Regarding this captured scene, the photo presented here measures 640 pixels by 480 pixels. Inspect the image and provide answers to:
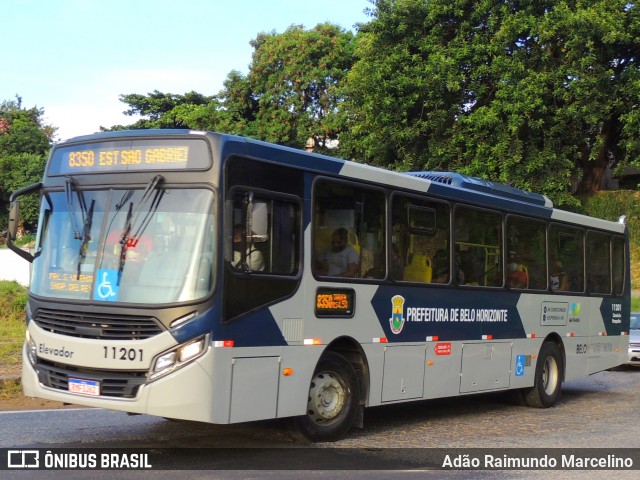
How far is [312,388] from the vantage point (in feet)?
28.7

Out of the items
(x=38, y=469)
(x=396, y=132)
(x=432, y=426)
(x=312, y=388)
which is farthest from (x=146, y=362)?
(x=396, y=132)

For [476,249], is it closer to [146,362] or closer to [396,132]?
[146,362]

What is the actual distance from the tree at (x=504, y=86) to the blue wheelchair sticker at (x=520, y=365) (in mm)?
14853

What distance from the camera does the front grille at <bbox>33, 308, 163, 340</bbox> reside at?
7375 mm

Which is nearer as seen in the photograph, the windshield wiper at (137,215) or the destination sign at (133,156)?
the windshield wiper at (137,215)

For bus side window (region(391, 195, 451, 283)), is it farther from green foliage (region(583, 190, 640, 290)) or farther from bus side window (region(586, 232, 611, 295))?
green foliage (region(583, 190, 640, 290))

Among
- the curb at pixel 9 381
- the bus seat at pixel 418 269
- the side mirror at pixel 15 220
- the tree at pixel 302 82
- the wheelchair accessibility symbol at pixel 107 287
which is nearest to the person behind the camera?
the wheelchair accessibility symbol at pixel 107 287

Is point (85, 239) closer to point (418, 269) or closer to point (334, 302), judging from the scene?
point (334, 302)

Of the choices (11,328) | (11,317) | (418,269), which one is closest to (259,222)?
(418,269)

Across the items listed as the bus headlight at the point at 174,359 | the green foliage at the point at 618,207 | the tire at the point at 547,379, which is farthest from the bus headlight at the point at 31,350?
the green foliage at the point at 618,207

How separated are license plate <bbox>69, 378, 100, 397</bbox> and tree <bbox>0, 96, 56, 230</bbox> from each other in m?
36.5

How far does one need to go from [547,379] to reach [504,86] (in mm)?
15001

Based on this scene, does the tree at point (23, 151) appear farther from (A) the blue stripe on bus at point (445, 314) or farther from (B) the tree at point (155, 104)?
(A) the blue stripe on bus at point (445, 314)

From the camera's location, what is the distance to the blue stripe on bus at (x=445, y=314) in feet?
32.3
